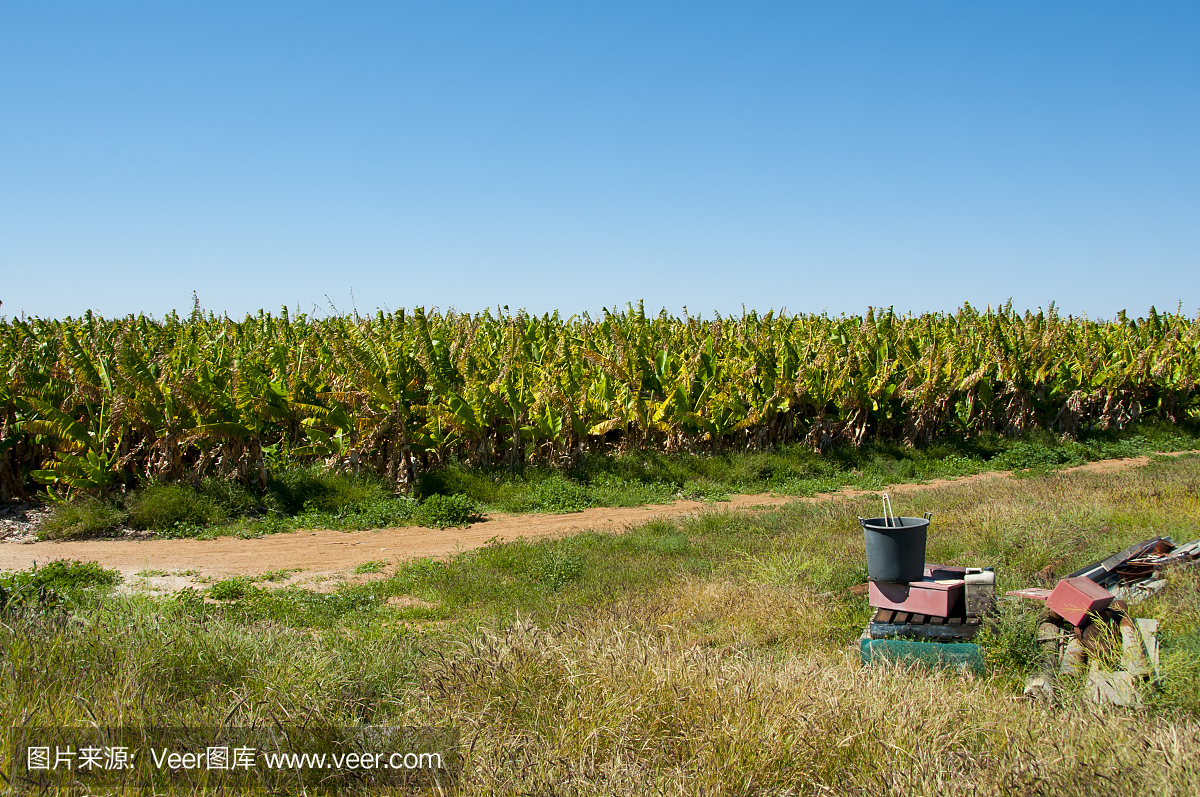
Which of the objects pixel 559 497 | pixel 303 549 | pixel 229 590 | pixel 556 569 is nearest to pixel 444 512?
pixel 559 497

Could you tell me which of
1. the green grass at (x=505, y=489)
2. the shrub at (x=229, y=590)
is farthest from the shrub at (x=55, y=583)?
the green grass at (x=505, y=489)

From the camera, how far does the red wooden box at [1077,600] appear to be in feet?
15.6

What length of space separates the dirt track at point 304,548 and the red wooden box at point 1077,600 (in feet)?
18.0

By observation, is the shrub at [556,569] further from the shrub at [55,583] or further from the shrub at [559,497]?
the shrub at [55,583]

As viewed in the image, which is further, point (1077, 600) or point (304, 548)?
point (304, 548)

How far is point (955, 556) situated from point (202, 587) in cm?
680

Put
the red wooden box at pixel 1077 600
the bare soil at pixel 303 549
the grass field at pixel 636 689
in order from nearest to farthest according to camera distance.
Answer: the grass field at pixel 636 689 < the red wooden box at pixel 1077 600 < the bare soil at pixel 303 549

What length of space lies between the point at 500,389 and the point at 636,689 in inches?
343

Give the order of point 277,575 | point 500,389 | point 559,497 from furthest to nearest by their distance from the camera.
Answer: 1. point 500,389
2. point 559,497
3. point 277,575

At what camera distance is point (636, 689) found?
12.9ft

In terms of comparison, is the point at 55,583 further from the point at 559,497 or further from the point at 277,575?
the point at 559,497

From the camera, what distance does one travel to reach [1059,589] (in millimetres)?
4973

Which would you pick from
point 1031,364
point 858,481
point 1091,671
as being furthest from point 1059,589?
point 1031,364

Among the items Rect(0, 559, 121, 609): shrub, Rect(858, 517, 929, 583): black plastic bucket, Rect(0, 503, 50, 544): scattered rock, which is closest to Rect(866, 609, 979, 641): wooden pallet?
Rect(858, 517, 929, 583): black plastic bucket
